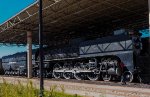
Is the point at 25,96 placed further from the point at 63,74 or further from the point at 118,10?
the point at 63,74

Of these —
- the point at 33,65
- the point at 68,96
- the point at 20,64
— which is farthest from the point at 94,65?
the point at 20,64

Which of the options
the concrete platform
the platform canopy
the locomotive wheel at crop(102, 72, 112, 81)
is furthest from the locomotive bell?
the platform canopy

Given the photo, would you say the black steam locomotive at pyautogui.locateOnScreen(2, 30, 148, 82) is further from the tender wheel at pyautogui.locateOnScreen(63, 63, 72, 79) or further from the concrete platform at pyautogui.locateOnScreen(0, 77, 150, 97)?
the concrete platform at pyautogui.locateOnScreen(0, 77, 150, 97)

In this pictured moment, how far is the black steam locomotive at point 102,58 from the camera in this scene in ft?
63.0

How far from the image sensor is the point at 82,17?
88.2 ft

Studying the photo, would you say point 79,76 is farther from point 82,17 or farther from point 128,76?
point 128,76

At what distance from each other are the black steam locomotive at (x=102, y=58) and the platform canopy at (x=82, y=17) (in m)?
2.55

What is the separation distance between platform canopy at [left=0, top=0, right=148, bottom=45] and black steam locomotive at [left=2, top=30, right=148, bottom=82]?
8.37ft

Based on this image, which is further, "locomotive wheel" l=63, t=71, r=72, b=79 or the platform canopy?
"locomotive wheel" l=63, t=71, r=72, b=79

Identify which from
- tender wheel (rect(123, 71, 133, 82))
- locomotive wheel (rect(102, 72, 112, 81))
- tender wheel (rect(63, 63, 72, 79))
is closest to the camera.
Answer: tender wheel (rect(123, 71, 133, 82))

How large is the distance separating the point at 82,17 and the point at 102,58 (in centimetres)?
615

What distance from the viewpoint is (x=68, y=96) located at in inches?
605

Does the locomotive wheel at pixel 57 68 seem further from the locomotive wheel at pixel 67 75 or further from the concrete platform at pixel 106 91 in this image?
the concrete platform at pixel 106 91

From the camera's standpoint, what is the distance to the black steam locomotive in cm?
1920
